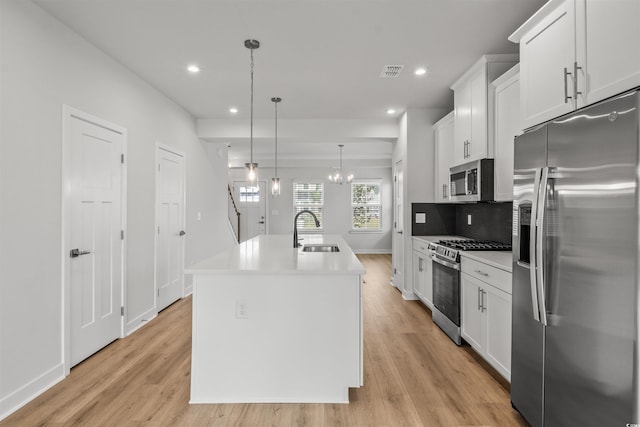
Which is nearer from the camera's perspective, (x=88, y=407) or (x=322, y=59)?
(x=88, y=407)

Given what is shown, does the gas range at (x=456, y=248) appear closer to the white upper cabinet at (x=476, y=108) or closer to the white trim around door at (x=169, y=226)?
the white upper cabinet at (x=476, y=108)

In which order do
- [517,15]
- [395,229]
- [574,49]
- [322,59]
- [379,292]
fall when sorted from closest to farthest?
[574,49] < [517,15] < [322,59] < [379,292] < [395,229]

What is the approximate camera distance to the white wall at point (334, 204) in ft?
33.4

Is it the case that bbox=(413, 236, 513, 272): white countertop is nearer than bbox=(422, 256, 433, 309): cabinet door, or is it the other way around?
bbox=(413, 236, 513, 272): white countertop

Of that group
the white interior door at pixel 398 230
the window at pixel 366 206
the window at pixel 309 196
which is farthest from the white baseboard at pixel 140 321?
the window at pixel 366 206

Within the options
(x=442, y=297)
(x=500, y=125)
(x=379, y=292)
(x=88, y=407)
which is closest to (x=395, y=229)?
(x=379, y=292)

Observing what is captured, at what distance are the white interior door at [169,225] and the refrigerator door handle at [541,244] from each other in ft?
12.7

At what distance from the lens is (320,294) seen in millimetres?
2367

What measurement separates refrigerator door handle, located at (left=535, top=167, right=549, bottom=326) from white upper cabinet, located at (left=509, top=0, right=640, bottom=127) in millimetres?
424

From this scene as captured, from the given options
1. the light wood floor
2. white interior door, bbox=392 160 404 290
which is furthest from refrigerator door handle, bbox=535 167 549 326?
white interior door, bbox=392 160 404 290

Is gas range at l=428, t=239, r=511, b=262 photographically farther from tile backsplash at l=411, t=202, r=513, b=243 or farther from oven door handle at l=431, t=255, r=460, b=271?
tile backsplash at l=411, t=202, r=513, b=243

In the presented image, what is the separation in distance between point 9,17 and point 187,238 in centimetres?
334

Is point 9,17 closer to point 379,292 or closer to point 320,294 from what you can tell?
point 320,294

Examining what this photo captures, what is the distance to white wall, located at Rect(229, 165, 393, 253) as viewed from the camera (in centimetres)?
1019
